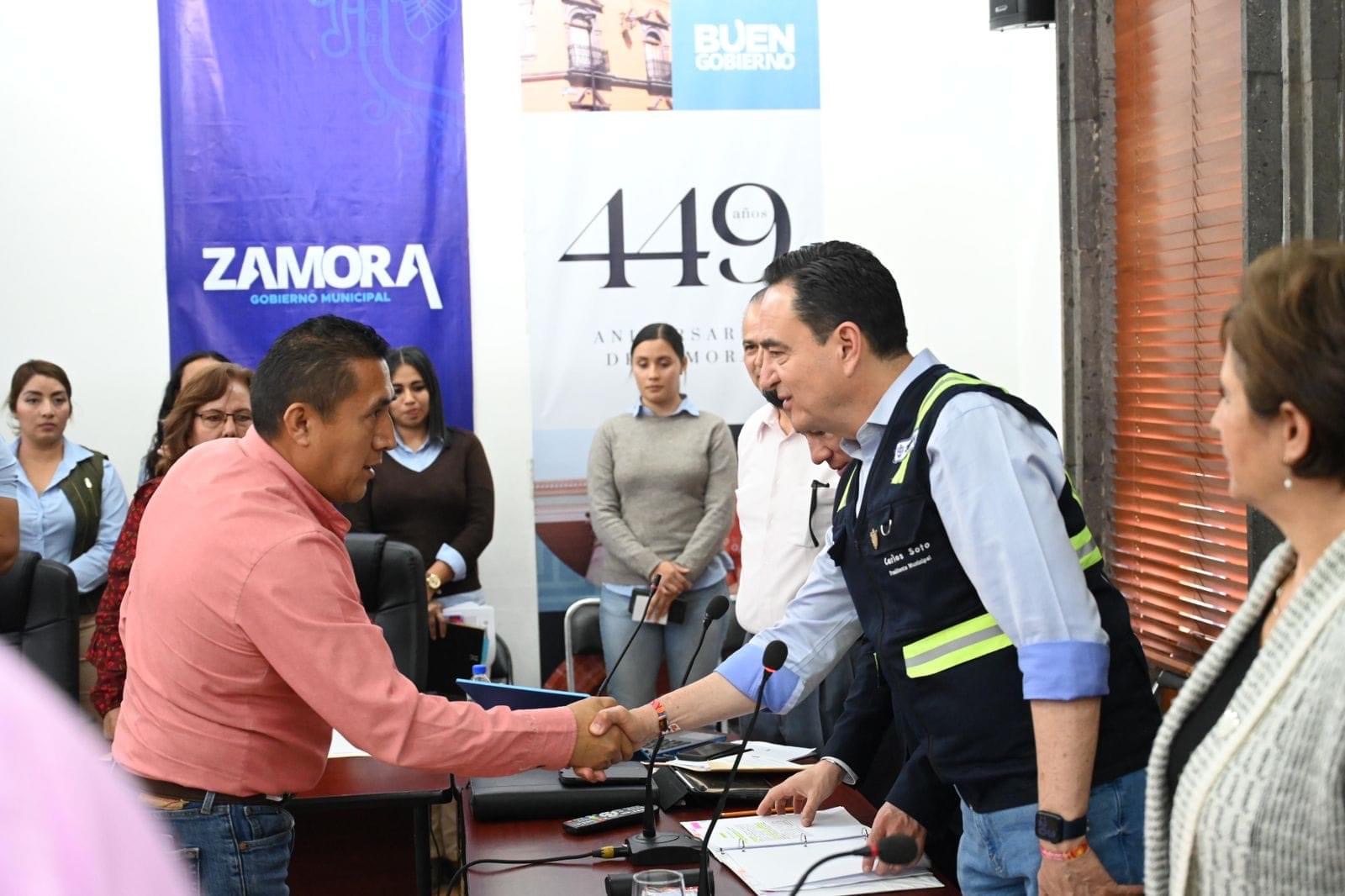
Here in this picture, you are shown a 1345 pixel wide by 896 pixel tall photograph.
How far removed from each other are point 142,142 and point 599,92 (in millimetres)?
1871

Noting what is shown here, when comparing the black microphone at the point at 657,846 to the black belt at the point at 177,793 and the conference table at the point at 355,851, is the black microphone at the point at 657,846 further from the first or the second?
the conference table at the point at 355,851

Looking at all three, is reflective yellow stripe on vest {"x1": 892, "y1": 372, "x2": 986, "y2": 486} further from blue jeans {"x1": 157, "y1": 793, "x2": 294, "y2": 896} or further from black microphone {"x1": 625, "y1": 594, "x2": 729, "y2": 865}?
blue jeans {"x1": 157, "y1": 793, "x2": 294, "y2": 896}

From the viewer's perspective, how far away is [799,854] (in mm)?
2109

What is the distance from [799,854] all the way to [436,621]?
274 centimetres

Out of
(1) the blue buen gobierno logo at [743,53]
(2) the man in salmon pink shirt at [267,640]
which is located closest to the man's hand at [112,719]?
(2) the man in salmon pink shirt at [267,640]

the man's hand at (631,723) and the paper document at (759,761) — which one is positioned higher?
the man's hand at (631,723)

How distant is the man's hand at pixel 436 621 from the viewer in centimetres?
459

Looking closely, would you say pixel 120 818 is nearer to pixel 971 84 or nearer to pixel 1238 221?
pixel 1238 221

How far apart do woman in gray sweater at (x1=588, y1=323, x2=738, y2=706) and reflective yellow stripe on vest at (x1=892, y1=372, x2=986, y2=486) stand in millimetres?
2898

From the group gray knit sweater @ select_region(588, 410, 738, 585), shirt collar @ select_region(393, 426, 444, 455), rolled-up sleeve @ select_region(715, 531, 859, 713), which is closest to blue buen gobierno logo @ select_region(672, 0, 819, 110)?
gray knit sweater @ select_region(588, 410, 738, 585)

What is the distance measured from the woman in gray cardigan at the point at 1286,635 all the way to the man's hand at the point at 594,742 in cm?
128

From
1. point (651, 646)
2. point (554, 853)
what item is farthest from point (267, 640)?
point (651, 646)

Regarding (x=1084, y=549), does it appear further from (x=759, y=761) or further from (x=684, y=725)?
(x=759, y=761)

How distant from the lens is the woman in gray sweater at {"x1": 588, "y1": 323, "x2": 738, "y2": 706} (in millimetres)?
4758
